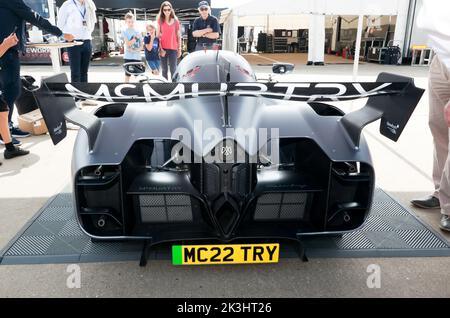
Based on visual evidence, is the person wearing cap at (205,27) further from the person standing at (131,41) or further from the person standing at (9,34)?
the person standing at (9,34)

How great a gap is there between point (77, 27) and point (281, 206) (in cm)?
550

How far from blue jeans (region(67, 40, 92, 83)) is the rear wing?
4435 millimetres

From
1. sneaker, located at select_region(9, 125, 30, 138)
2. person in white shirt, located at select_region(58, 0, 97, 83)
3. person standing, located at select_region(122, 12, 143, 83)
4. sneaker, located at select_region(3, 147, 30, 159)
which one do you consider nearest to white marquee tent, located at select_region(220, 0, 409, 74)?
person standing, located at select_region(122, 12, 143, 83)

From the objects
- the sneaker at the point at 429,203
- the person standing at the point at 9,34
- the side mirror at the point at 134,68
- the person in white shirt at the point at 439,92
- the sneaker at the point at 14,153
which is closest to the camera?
the person in white shirt at the point at 439,92

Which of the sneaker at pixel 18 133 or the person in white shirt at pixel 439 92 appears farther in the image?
the sneaker at pixel 18 133

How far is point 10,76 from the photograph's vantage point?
4.27 metres

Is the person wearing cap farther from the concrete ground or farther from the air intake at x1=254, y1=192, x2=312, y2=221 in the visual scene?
the air intake at x1=254, y1=192, x2=312, y2=221

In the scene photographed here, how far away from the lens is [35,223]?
2.83 m

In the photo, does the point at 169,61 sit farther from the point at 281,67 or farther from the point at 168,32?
the point at 281,67

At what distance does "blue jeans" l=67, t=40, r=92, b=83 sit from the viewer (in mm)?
6223

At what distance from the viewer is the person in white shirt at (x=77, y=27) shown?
6230mm

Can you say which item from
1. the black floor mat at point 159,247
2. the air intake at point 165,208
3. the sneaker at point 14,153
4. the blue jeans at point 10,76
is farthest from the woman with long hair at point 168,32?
the air intake at point 165,208

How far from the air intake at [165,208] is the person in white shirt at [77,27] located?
4633mm
